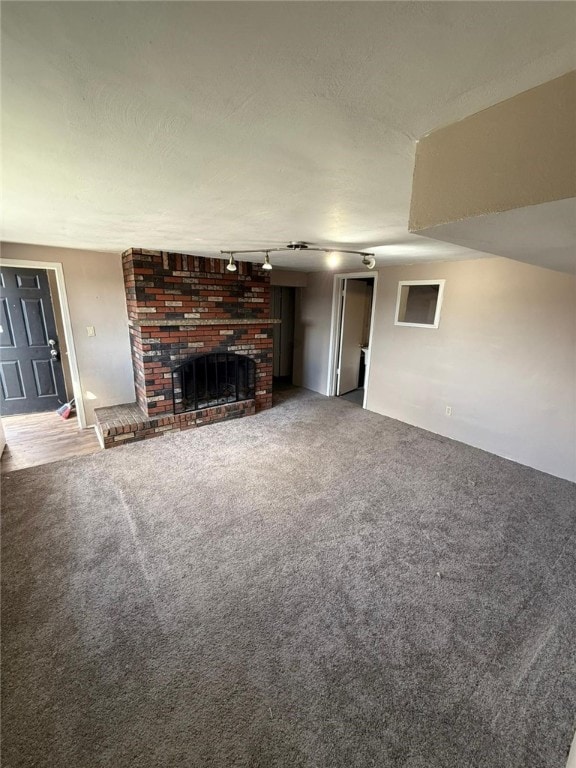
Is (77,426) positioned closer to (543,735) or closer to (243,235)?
(243,235)

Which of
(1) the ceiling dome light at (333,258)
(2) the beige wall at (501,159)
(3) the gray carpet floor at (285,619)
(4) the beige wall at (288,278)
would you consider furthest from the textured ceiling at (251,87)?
(4) the beige wall at (288,278)

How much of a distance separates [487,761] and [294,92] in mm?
2264

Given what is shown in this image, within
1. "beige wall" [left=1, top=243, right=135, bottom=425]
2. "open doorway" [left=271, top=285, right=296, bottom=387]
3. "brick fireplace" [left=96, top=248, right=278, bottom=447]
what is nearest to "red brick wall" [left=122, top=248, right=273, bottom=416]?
"brick fireplace" [left=96, top=248, right=278, bottom=447]

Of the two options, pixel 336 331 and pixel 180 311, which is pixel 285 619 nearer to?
A: pixel 180 311

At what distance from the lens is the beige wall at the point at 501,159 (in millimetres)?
671

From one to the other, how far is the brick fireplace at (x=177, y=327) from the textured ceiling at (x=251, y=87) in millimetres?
1899

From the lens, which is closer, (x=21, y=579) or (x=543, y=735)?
(x=543, y=735)

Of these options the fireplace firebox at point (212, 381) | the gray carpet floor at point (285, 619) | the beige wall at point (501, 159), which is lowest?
the gray carpet floor at point (285, 619)

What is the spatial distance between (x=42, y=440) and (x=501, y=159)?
14.5 feet

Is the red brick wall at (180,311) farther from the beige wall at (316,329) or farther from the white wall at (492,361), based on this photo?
the white wall at (492,361)

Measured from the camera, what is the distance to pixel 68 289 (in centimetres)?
357

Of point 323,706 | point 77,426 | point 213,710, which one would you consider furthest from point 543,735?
point 77,426

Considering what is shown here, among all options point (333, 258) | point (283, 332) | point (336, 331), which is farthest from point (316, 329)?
point (333, 258)

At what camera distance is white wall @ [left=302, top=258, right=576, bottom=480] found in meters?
2.92
